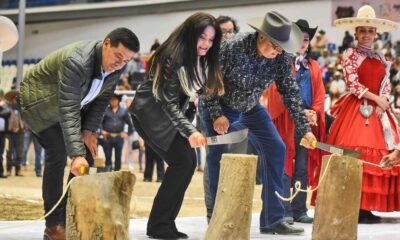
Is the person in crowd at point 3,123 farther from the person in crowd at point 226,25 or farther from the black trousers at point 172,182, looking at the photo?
the black trousers at point 172,182

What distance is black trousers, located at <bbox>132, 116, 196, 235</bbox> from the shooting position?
199 inches

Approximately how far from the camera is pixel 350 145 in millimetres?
6324

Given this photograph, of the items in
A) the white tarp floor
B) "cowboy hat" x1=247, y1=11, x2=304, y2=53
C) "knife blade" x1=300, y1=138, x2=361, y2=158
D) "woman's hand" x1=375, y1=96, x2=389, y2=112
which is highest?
"cowboy hat" x1=247, y1=11, x2=304, y2=53

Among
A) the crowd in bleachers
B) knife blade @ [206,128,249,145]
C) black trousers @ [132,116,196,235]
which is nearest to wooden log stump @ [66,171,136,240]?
black trousers @ [132,116,196,235]

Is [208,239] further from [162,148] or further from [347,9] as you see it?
[347,9]

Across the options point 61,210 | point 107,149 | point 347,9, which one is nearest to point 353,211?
point 61,210

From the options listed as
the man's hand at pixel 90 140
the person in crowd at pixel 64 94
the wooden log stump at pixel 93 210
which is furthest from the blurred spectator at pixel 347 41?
the wooden log stump at pixel 93 210

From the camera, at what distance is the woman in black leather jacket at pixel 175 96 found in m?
4.86

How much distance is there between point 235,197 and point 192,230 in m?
1.18

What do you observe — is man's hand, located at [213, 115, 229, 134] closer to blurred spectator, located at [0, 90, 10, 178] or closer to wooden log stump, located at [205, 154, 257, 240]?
wooden log stump, located at [205, 154, 257, 240]

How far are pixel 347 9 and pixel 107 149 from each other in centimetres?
897

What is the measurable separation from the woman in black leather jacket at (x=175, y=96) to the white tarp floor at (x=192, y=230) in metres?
0.32

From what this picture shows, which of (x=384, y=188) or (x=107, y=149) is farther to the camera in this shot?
(x=107, y=149)

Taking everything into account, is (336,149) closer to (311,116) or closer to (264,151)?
(264,151)
